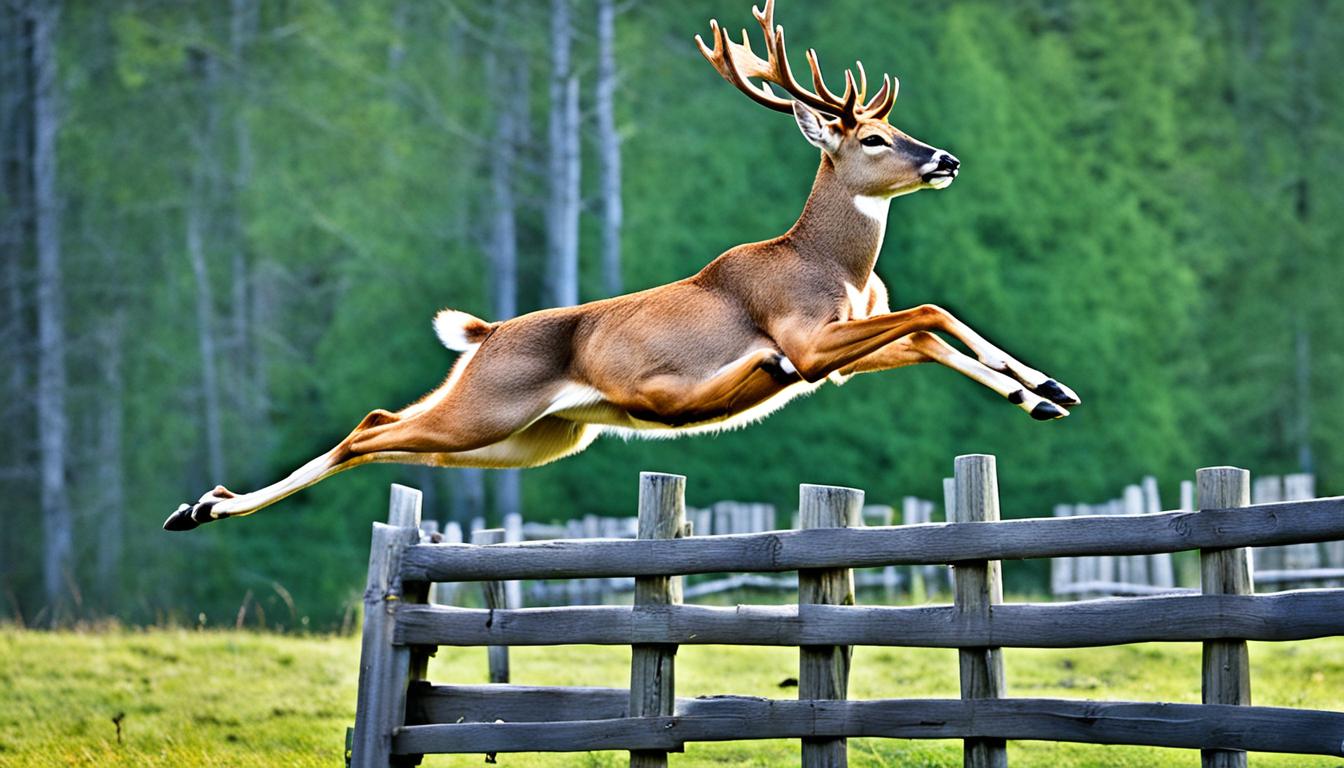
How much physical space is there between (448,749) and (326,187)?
24.9 meters

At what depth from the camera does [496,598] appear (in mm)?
10516

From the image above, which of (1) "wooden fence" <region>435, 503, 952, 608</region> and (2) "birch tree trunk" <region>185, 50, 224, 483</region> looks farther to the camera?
(2) "birch tree trunk" <region>185, 50, 224, 483</region>

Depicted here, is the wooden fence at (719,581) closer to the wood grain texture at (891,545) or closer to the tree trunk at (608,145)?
the tree trunk at (608,145)

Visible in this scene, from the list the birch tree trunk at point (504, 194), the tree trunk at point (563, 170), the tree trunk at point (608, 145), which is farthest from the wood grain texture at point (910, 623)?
the tree trunk at point (608, 145)

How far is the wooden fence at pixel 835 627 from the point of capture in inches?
245

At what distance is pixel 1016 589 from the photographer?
23.8m

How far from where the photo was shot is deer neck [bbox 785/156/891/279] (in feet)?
21.2

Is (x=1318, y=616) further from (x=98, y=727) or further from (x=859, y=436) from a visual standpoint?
(x=859, y=436)

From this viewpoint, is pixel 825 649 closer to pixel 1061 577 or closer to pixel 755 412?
pixel 755 412

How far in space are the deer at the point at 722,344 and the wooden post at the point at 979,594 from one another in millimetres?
501

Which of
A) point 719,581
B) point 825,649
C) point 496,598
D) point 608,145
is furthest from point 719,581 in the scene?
point 825,649

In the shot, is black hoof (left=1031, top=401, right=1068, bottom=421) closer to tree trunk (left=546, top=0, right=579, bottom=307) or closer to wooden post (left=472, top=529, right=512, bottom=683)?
wooden post (left=472, top=529, right=512, bottom=683)

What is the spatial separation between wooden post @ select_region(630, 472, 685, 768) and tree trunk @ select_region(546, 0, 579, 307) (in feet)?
50.8

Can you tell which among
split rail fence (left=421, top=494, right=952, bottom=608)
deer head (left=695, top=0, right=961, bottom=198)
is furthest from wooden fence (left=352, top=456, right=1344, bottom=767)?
split rail fence (left=421, top=494, right=952, bottom=608)
